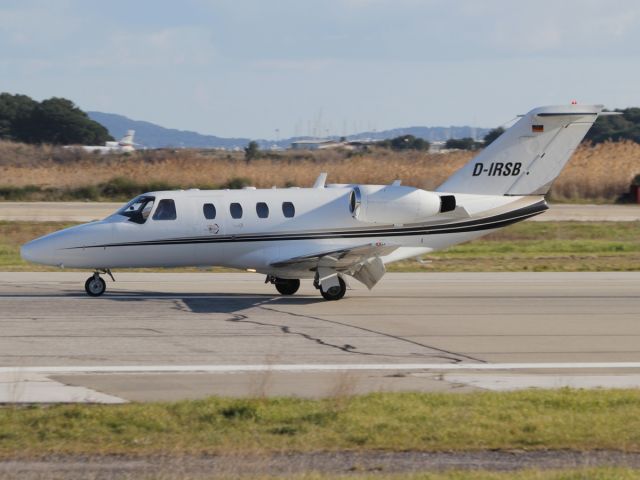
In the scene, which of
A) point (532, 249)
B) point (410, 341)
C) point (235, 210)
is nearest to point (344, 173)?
point (532, 249)

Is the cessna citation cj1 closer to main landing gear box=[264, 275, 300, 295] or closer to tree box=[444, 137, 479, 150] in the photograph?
main landing gear box=[264, 275, 300, 295]

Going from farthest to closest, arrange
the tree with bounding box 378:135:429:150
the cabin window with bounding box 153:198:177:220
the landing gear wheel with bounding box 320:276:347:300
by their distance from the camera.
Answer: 1. the tree with bounding box 378:135:429:150
2. the cabin window with bounding box 153:198:177:220
3. the landing gear wheel with bounding box 320:276:347:300

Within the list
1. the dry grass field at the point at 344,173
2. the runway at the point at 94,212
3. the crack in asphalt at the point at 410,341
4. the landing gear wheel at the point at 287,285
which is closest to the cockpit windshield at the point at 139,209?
the landing gear wheel at the point at 287,285

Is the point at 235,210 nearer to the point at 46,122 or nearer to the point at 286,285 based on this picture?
the point at 286,285

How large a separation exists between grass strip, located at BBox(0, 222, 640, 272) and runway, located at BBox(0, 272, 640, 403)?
4095 millimetres

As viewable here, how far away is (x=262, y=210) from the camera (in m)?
23.4

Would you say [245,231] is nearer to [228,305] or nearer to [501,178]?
[228,305]

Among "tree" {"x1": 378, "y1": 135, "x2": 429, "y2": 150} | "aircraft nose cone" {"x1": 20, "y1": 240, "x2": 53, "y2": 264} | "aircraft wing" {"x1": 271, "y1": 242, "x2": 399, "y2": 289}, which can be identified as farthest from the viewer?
"tree" {"x1": 378, "y1": 135, "x2": 429, "y2": 150}

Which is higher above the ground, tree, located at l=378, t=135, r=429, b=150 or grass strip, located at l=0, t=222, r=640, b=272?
tree, located at l=378, t=135, r=429, b=150

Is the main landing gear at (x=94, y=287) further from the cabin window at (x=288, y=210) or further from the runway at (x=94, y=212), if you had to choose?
the runway at (x=94, y=212)

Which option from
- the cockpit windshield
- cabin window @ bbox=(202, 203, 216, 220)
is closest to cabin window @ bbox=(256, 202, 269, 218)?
cabin window @ bbox=(202, 203, 216, 220)

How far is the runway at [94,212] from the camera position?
44.6 meters

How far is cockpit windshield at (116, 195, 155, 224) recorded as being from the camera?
915 inches

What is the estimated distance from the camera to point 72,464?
32.4ft
